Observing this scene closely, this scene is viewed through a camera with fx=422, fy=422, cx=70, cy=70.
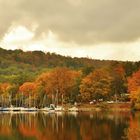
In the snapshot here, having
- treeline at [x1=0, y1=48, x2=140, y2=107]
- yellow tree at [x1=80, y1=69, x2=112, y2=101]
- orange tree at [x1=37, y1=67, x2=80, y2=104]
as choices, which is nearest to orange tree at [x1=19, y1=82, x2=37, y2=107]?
treeline at [x1=0, y1=48, x2=140, y2=107]

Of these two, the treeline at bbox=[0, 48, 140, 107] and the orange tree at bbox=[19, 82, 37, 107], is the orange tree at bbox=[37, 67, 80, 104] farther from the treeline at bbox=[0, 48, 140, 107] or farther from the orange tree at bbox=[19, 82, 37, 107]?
the orange tree at bbox=[19, 82, 37, 107]

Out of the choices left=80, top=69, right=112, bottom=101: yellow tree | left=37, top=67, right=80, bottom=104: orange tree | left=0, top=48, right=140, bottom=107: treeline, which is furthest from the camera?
left=37, top=67, right=80, bottom=104: orange tree

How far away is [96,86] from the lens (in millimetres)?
108000

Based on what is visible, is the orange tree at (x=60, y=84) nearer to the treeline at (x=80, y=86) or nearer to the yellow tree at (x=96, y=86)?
the treeline at (x=80, y=86)

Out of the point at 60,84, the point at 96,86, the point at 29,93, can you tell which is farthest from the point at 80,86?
the point at 29,93

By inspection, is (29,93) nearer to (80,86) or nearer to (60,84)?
(60,84)

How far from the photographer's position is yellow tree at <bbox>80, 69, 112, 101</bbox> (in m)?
108

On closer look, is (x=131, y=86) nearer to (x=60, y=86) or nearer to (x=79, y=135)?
(x=60, y=86)

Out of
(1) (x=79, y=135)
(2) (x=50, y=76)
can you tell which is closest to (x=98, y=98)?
(2) (x=50, y=76)

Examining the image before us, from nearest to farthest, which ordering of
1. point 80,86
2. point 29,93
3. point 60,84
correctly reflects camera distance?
point 80,86, point 60,84, point 29,93

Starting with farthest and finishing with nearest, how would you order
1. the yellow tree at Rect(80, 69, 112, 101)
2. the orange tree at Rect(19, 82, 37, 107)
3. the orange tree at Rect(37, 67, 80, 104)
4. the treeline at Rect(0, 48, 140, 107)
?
1. the orange tree at Rect(19, 82, 37, 107)
2. the orange tree at Rect(37, 67, 80, 104)
3. the treeline at Rect(0, 48, 140, 107)
4. the yellow tree at Rect(80, 69, 112, 101)

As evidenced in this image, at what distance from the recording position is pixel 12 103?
454 ft

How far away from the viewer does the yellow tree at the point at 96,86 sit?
107731mm

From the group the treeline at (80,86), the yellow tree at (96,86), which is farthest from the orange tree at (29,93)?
the yellow tree at (96,86)
